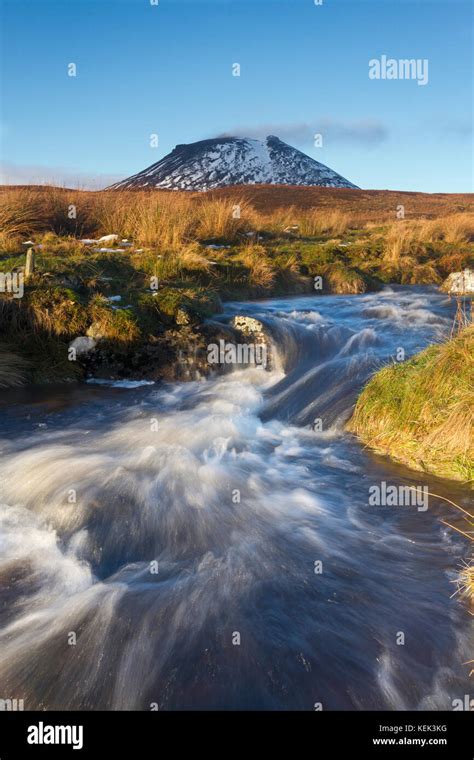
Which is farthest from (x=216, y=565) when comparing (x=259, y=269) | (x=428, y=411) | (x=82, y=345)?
(x=259, y=269)

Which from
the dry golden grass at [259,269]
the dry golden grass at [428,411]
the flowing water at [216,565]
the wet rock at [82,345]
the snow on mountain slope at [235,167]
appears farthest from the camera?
the snow on mountain slope at [235,167]

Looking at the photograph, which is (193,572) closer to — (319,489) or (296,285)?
(319,489)

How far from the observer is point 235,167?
8194 centimetres

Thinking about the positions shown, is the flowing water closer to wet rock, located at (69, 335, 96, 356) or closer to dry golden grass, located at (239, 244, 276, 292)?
wet rock, located at (69, 335, 96, 356)

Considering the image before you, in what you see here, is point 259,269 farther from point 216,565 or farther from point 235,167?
point 235,167

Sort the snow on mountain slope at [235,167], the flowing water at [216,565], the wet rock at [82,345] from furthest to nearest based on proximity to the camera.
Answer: the snow on mountain slope at [235,167]
the wet rock at [82,345]
the flowing water at [216,565]

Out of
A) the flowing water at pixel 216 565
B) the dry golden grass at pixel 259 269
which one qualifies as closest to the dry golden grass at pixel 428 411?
the flowing water at pixel 216 565

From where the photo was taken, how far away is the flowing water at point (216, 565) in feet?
11.6

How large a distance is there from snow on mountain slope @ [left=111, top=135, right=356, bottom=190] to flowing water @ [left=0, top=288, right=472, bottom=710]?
6137cm

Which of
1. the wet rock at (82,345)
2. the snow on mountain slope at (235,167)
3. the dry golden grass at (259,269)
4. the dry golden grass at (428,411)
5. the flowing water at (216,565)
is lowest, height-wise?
the flowing water at (216,565)

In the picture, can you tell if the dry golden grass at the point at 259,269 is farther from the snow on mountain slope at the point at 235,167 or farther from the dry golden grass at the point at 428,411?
the snow on mountain slope at the point at 235,167

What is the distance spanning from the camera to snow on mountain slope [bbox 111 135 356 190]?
70062 mm

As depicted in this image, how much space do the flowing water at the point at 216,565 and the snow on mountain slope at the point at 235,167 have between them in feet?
201

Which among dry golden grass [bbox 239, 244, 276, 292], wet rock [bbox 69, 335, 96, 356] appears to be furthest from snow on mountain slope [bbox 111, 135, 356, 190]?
wet rock [bbox 69, 335, 96, 356]
